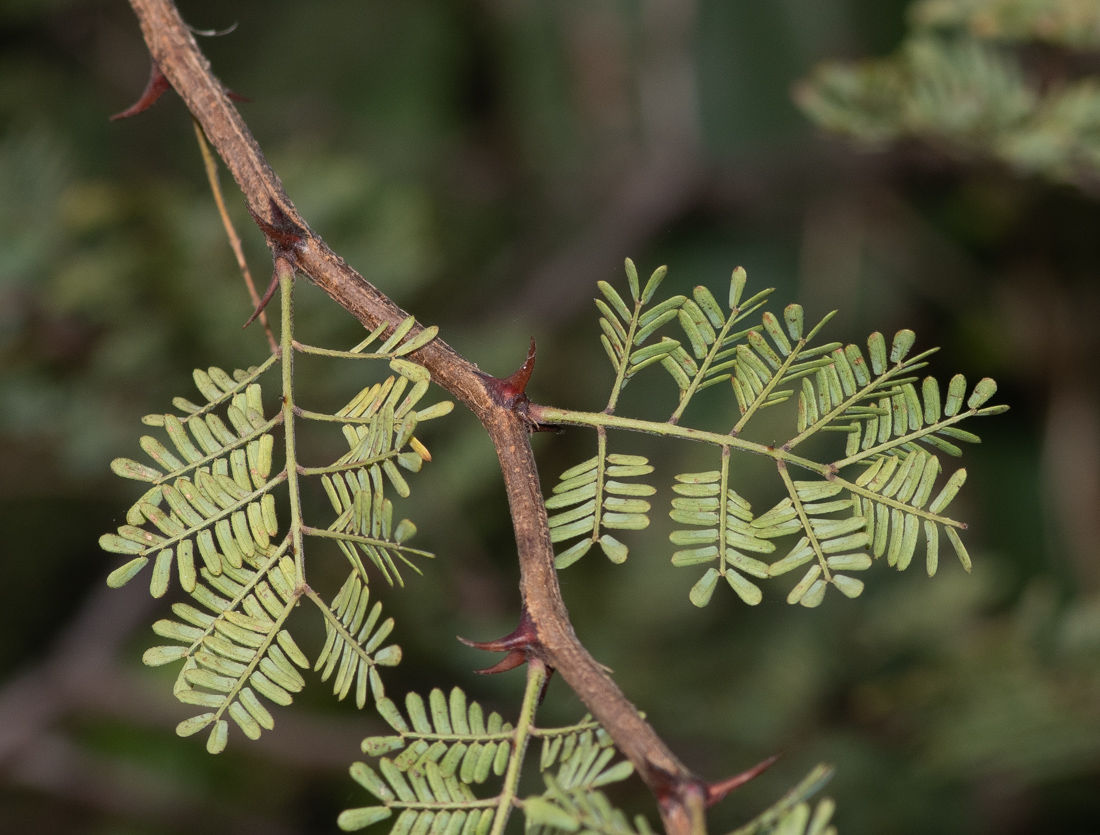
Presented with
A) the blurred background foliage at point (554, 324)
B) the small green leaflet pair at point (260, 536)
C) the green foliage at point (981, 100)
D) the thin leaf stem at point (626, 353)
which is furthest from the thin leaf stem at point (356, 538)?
the blurred background foliage at point (554, 324)

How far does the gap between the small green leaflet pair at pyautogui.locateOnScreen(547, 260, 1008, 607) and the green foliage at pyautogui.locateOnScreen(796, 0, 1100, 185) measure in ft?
1.58

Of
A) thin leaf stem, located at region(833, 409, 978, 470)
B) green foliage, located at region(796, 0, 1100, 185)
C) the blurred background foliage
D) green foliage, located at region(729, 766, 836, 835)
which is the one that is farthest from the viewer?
the blurred background foliage

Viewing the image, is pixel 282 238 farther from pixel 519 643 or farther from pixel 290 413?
pixel 519 643

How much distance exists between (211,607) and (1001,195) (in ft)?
5.96

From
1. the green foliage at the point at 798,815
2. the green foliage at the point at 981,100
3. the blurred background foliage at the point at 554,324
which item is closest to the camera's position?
the green foliage at the point at 798,815

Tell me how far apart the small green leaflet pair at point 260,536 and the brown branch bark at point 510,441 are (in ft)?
0.08

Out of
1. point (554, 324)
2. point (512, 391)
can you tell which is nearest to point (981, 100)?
point (512, 391)

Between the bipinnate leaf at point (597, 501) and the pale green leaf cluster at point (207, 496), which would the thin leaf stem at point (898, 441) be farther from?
the pale green leaf cluster at point (207, 496)

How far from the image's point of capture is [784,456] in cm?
47

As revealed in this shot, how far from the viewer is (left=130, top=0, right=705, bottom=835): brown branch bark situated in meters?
0.42

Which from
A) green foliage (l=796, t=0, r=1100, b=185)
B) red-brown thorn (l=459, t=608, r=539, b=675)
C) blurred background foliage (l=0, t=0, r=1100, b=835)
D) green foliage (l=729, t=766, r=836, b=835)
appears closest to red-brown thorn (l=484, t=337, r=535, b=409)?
red-brown thorn (l=459, t=608, r=539, b=675)

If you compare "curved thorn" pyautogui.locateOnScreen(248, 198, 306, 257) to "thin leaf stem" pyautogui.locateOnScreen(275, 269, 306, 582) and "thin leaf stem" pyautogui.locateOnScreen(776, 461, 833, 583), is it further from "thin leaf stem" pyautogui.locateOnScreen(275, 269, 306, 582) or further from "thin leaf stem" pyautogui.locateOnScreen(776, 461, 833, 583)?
"thin leaf stem" pyautogui.locateOnScreen(776, 461, 833, 583)

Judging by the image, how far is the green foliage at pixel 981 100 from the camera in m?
0.88

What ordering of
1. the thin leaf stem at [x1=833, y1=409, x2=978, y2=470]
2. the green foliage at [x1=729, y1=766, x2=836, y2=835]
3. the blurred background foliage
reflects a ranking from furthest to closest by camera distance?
1. the blurred background foliage
2. the thin leaf stem at [x1=833, y1=409, x2=978, y2=470]
3. the green foliage at [x1=729, y1=766, x2=836, y2=835]
